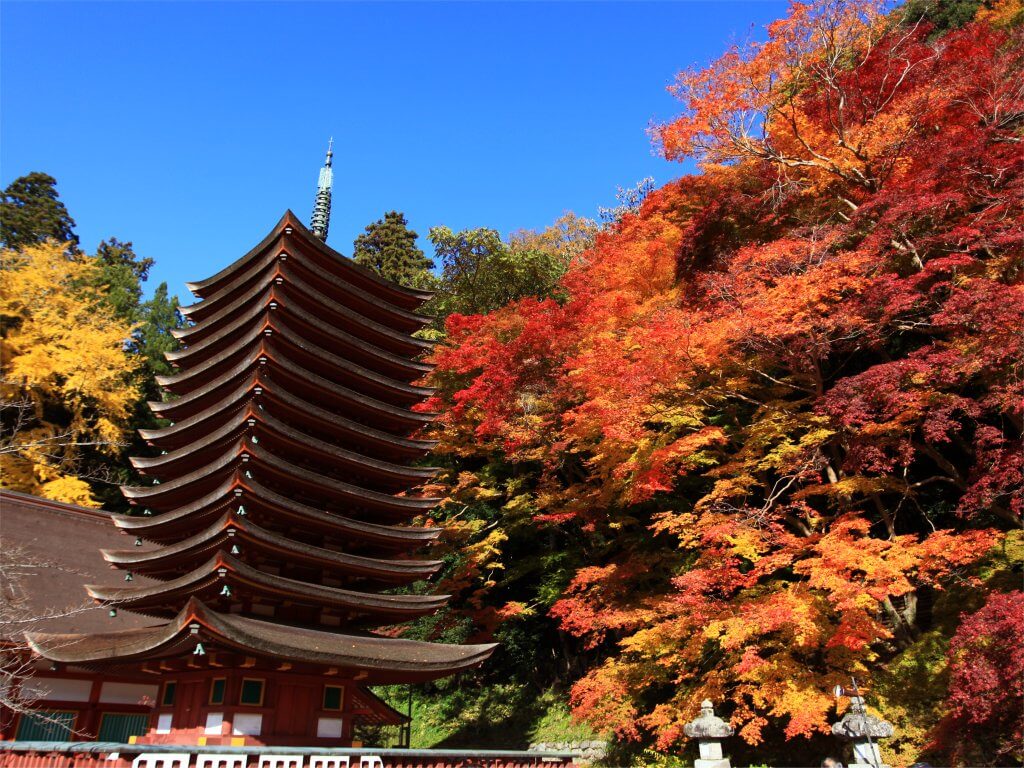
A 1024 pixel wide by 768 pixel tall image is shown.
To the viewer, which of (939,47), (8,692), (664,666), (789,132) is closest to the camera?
(8,692)

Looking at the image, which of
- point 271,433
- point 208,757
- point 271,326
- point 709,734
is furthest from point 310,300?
point 709,734

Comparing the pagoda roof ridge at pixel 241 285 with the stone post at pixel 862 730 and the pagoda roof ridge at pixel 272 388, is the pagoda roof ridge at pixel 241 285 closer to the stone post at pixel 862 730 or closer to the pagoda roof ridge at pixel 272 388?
the pagoda roof ridge at pixel 272 388

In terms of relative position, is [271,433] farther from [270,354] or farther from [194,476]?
[194,476]

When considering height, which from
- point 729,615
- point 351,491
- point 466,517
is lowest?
point 729,615

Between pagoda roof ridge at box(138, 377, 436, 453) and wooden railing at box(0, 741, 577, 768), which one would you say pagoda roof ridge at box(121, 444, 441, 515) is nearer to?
pagoda roof ridge at box(138, 377, 436, 453)

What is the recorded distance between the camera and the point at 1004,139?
1355cm

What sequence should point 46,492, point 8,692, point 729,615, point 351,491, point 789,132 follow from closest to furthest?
point 8,692 → point 729,615 → point 351,491 → point 789,132 → point 46,492

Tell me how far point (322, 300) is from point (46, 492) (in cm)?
1348

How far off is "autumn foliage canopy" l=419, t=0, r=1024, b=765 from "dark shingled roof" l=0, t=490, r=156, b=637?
928 cm

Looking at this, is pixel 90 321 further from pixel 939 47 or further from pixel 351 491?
pixel 939 47

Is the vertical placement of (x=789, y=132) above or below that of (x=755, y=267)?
above

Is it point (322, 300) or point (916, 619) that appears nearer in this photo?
point (916, 619)

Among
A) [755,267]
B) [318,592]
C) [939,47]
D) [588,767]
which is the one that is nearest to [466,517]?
[588,767]

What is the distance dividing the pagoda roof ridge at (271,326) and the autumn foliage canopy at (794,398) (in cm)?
437
